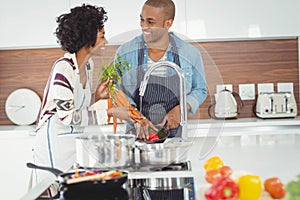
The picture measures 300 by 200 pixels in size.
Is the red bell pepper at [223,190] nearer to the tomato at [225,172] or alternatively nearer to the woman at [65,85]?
the tomato at [225,172]

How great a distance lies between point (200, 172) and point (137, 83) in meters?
0.56

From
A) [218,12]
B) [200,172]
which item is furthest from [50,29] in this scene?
[200,172]

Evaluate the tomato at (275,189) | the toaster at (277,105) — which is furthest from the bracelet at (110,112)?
the toaster at (277,105)

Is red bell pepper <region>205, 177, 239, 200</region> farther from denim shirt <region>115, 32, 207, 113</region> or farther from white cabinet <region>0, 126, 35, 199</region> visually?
white cabinet <region>0, 126, 35, 199</region>

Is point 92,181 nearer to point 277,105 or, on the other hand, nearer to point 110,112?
point 110,112

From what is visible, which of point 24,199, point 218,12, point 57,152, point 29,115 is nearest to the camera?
point 24,199

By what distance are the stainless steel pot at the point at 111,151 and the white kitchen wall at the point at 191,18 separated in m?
2.07

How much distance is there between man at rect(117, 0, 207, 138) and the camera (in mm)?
2279

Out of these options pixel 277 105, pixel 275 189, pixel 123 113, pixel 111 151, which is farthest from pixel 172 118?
pixel 277 105

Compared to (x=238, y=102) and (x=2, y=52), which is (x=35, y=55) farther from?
(x=238, y=102)

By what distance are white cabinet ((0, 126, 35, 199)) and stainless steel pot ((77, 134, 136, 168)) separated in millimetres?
2015

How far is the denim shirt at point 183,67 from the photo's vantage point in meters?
2.30

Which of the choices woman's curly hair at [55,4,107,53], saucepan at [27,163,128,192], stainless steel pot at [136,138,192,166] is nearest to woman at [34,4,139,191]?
woman's curly hair at [55,4,107,53]

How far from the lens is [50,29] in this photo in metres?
3.79
